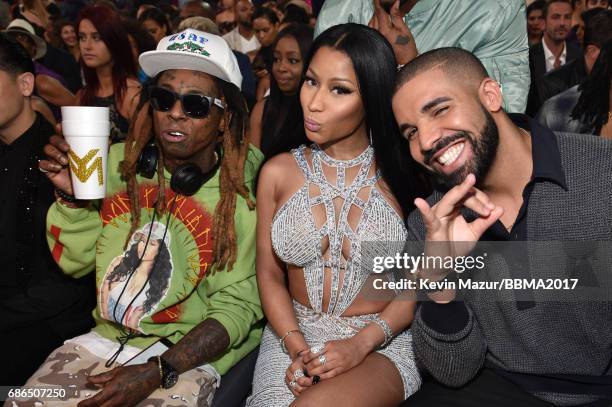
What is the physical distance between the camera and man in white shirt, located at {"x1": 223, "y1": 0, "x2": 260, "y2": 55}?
8.70 meters

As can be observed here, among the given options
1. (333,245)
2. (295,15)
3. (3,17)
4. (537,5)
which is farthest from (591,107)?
(537,5)

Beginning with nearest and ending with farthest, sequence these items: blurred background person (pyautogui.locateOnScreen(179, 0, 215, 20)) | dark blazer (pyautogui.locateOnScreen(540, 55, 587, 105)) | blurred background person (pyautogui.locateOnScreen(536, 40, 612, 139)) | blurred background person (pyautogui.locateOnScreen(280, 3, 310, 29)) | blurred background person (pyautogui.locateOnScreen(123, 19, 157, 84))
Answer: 1. blurred background person (pyautogui.locateOnScreen(536, 40, 612, 139))
2. dark blazer (pyautogui.locateOnScreen(540, 55, 587, 105))
3. blurred background person (pyautogui.locateOnScreen(123, 19, 157, 84))
4. blurred background person (pyautogui.locateOnScreen(280, 3, 310, 29))
5. blurred background person (pyautogui.locateOnScreen(179, 0, 215, 20))

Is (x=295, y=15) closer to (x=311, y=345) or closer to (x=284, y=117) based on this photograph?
(x=284, y=117)

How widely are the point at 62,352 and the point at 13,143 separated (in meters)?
1.00

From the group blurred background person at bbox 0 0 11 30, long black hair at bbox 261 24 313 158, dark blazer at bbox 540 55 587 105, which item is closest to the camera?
long black hair at bbox 261 24 313 158

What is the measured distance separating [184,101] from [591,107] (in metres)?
2.14

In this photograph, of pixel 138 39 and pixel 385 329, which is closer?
pixel 385 329

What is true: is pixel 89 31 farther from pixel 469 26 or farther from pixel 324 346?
pixel 324 346

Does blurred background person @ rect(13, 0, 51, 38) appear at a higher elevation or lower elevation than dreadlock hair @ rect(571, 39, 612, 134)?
lower

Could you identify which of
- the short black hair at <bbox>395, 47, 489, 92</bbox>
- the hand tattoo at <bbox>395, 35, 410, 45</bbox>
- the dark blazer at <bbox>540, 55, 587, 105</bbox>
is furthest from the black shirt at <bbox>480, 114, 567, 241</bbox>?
the dark blazer at <bbox>540, 55, 587, 105</bbox>

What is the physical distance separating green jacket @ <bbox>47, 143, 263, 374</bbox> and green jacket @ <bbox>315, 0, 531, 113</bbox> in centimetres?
129

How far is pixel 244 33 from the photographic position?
8.79m

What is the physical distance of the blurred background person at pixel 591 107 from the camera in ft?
11.3

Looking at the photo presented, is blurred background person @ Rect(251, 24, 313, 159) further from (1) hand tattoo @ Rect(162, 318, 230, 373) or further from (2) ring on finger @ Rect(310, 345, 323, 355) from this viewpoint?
(2) ring on finger @ Rect(310, 345, 323, 355)
